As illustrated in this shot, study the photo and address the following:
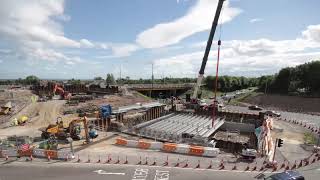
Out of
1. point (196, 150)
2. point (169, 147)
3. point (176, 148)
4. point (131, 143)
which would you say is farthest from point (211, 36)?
point (196, 150)

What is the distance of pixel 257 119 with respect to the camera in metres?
60.2

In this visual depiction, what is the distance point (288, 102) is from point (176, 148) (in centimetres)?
7614

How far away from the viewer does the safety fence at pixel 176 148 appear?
34.6 meters

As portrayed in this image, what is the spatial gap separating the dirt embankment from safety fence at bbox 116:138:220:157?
60741 mm

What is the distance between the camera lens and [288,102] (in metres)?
101

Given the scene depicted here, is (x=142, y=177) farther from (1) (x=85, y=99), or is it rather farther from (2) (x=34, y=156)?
(1) (x=85, y=99)

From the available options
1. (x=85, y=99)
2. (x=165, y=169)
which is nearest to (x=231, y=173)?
(x=165, y=169)

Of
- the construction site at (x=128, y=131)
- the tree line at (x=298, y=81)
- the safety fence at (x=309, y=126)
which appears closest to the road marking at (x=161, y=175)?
the construction site at (x=128, y=131)

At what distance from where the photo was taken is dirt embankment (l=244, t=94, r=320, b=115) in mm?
90531

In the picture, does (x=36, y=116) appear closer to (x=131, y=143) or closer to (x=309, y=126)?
(x=131, y=143)

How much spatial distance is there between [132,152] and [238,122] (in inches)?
1195

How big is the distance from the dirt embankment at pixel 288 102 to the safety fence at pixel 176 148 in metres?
60.7

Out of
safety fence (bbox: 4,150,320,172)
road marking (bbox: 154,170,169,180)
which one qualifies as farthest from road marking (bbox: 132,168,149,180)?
safety fence (bbox: 4,150,320,172)

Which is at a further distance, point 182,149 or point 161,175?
point 182,149
